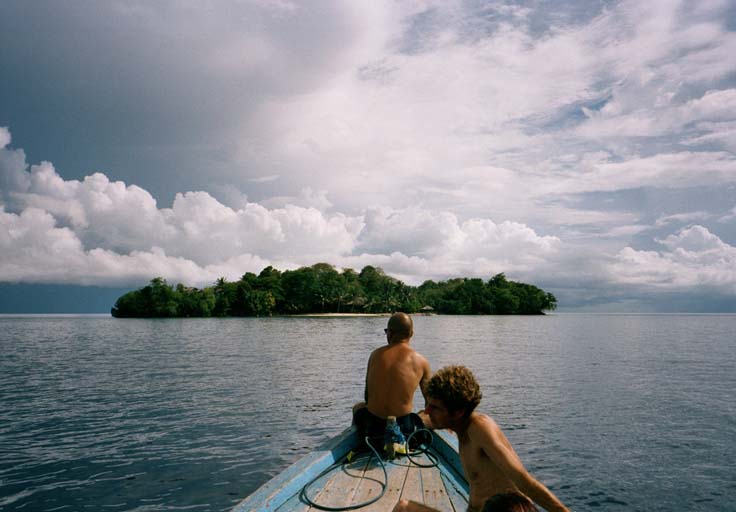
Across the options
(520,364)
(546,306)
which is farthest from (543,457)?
(546,306)

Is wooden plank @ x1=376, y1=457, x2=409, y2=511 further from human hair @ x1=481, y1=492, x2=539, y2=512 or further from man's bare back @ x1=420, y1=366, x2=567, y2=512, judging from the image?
human hair @ x1=481, y1=492, x2=539, y2=512

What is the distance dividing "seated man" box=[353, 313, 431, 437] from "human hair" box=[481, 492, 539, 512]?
4.26 metres

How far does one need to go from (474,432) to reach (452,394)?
0.31 meters

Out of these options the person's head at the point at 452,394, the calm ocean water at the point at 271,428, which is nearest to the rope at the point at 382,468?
the person's head at the point at 452,394

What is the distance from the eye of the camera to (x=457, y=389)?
325cm

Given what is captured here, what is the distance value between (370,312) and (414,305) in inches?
701

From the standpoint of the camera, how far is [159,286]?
132 meters

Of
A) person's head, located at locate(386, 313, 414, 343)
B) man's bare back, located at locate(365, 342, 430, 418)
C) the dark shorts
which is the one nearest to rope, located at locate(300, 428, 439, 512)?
the dark shorts

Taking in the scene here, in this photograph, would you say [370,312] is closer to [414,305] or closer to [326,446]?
[414,305]

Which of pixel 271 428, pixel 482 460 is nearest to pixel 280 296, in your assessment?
pixel 271 428

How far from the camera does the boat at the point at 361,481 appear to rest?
509 centimetres

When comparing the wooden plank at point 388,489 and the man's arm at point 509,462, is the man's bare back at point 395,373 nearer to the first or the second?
the wooden plank at point 388,489

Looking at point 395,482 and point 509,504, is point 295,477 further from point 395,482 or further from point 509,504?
point 509,504

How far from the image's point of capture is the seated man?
6.57 metres
